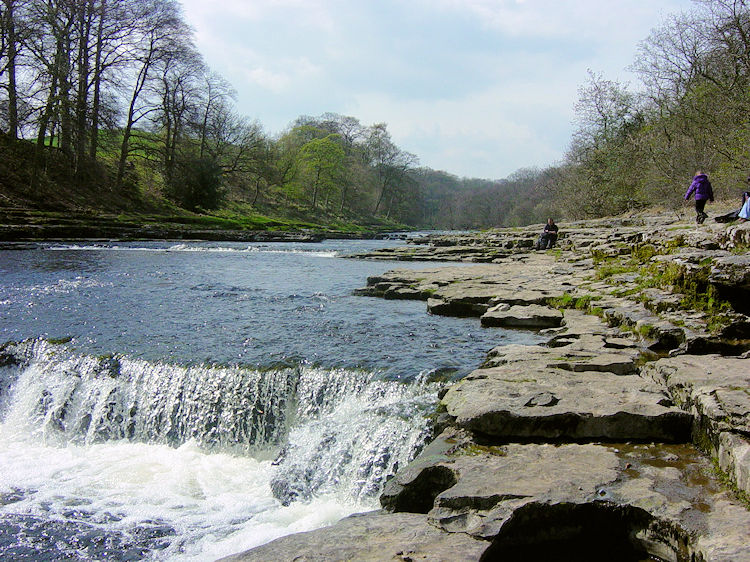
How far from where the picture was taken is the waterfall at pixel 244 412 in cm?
514

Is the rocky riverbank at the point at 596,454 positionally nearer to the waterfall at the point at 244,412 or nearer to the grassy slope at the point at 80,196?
the waterfall at the point at 244,412

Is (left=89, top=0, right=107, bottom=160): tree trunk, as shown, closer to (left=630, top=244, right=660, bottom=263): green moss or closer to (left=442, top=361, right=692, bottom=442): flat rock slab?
(left=630, top=244, right=660, bottom=263): green moss

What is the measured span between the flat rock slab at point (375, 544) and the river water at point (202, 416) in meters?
1.63

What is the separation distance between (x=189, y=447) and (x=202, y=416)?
40 centimetres

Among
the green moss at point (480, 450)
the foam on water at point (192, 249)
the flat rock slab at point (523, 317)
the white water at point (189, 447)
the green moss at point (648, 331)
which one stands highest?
the foam on water at point (192, 249)

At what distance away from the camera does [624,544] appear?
9.33ft

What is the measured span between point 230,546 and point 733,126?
959 inches

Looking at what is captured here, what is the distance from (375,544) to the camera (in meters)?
2.74

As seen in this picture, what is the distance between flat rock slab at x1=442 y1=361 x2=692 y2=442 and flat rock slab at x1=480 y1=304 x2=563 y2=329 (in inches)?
143

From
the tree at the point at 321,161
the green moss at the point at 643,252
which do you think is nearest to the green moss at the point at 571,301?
the green moss at the point at 643,252

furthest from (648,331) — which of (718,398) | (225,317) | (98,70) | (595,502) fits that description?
(98,70)

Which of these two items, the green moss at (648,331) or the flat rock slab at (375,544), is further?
the green moss at (648,331)

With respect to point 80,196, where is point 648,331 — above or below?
below

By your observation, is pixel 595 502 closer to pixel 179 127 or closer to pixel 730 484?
pixel 730 484
